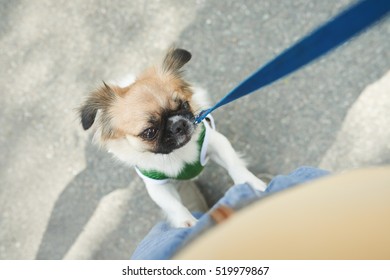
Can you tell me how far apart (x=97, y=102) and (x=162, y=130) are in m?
0.39

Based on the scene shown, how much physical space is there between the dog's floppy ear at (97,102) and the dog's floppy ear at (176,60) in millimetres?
302

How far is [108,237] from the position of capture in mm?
2602

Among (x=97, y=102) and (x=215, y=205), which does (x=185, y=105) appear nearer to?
(x=97, y=102)

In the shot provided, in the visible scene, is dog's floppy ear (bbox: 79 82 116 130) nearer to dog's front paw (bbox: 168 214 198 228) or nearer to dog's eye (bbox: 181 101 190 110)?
dog's eye (bbox: 181 101 190 110)

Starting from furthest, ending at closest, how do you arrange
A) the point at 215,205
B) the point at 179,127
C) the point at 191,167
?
1. the point at 191,167
2. the point at 179,127
3. the point at 215,205

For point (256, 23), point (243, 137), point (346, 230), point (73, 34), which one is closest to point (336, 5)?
point (256, 23)

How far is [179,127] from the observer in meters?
1.83

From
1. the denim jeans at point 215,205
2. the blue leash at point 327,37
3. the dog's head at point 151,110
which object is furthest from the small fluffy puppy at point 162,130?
the blue leash at point 327,37

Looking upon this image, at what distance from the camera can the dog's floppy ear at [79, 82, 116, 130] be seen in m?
1.95

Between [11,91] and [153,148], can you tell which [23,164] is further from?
[153,148]

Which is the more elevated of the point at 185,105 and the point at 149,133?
the point at 185,105

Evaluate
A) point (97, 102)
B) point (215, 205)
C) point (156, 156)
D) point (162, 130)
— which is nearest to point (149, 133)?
point (162, 130)

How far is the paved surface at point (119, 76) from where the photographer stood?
2434 mm

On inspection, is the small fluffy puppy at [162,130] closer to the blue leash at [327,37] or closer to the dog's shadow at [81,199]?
the dog's shadow at [81,199]
